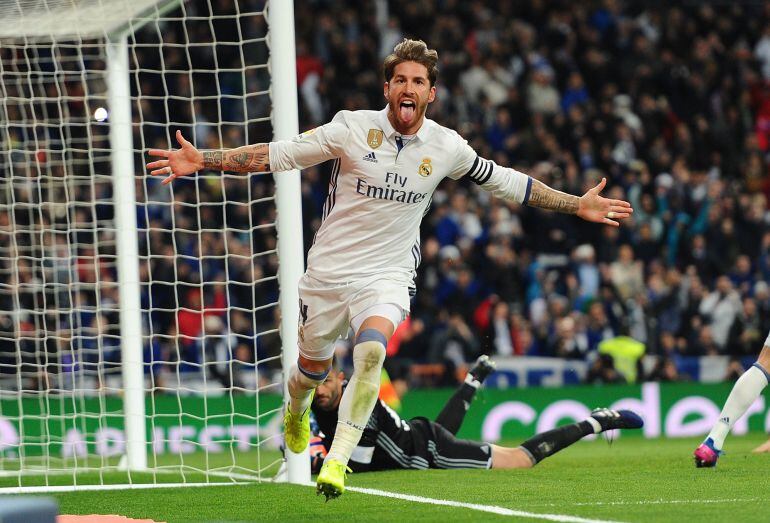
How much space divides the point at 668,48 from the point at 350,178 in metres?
17.2

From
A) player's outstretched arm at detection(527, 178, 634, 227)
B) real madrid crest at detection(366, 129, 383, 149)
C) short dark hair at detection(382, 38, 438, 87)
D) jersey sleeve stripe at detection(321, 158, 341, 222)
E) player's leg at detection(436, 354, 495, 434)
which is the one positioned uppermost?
short dark hair at detection(382, 38, 438, 87)

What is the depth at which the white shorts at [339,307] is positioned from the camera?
7320 millimetres

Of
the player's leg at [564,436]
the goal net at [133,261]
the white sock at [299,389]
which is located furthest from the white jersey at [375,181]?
the player's leg at [564,436]

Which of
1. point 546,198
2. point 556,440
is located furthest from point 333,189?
point 556,440

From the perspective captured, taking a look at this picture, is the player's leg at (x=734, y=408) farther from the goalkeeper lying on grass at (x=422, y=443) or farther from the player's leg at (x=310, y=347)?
the player's leg at (x=310, y=347)

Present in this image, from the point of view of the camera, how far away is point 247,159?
732 centimetres

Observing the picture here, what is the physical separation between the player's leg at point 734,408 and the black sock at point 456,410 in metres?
2.17

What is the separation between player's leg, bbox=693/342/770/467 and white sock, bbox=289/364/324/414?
9.54ft

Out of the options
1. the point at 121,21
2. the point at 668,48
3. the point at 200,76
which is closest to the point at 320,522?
the point at 121,21

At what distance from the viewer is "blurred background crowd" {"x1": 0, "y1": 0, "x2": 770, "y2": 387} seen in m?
17.6

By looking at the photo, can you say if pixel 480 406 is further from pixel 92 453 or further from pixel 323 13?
pixel 323 13

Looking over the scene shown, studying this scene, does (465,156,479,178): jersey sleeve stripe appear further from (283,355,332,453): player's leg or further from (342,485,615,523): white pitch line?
(342,485,615,523): white pitch line

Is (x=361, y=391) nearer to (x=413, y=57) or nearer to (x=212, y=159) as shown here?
(x=212, y=159)

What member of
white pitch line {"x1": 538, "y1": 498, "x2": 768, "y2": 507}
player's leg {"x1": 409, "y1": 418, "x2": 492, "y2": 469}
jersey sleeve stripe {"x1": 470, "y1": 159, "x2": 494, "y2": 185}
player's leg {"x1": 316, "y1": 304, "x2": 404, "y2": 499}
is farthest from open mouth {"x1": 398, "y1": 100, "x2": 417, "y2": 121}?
player's leg {"x1": 409, "y1": 418, "x2": 492, "y2": 469}
